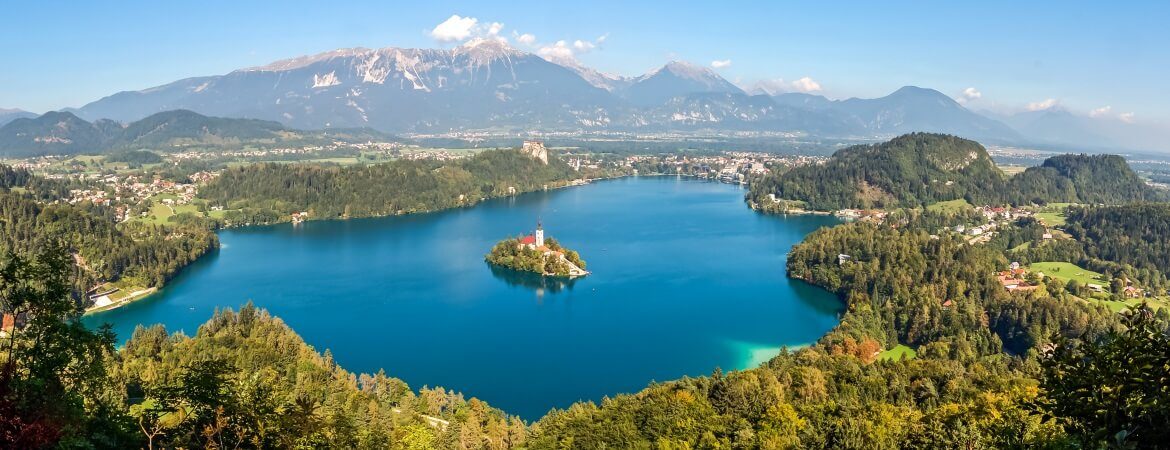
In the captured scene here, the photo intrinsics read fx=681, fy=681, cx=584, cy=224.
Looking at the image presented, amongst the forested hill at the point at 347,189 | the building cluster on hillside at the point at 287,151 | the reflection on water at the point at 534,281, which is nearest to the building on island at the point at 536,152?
the forested hill at the point at 347,189

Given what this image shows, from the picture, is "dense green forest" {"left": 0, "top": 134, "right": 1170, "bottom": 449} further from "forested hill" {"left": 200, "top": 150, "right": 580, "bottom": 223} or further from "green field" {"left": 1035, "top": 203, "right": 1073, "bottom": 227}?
"forested hill" {"left": 200, "top": 150, "right": 580, "bottom": 223}

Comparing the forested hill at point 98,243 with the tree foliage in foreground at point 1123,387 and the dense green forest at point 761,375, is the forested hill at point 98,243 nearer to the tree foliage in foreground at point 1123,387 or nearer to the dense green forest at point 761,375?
the dense green forest at point 761,375

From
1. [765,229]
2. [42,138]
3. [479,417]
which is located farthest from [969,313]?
[42,138]

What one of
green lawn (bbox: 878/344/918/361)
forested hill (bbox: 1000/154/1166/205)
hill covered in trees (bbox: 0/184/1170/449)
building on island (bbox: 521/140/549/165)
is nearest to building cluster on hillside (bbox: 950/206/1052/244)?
forested hill (bbox: 1000/154/1166/205)

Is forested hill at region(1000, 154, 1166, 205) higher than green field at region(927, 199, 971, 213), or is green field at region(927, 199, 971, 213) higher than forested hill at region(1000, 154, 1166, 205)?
forested hill at region(1000, 154, 1166, 205)

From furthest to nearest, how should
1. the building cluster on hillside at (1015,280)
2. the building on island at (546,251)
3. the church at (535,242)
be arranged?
the church at (535,242) → the building on island at (546,251) → the building cluster on hillside at (1015,280)

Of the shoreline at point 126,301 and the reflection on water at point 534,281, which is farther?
the reflection on water at point 534,281
